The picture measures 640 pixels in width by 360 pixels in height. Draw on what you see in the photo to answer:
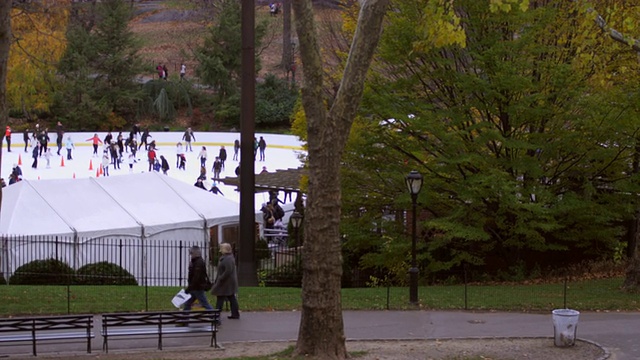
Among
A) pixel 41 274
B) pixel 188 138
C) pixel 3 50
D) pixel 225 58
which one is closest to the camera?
pixel 3 50

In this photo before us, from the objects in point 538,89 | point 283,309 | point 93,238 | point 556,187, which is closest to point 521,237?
point 556,187

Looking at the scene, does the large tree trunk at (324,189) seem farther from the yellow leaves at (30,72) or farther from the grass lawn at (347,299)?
the yellow leaves at (30,72)

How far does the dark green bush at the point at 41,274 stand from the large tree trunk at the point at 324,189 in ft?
37.7

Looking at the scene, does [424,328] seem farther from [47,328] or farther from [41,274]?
[41,274]

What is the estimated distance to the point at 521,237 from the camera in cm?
2167

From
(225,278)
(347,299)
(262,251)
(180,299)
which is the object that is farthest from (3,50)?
(262,251)

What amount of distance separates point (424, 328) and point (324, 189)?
4402mm

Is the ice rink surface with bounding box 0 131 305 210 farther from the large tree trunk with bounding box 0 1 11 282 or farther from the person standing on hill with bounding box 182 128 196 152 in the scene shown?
the large tree trunk with bounding box 0 1 11 282

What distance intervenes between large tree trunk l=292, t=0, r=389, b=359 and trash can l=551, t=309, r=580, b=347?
352 cm

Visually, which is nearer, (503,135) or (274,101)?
(503,135)

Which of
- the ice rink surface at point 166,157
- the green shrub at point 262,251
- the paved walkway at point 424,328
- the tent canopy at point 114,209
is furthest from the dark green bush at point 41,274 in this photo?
the ice rink surface at point 166,157

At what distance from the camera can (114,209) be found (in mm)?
25406

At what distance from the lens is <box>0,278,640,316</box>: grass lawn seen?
50.1 feet

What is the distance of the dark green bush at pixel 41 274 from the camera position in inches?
815
